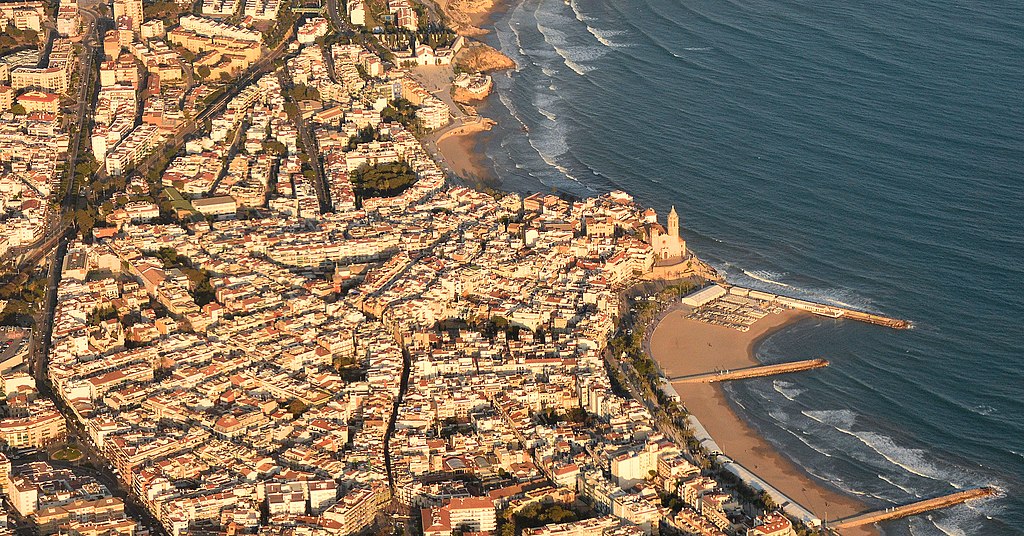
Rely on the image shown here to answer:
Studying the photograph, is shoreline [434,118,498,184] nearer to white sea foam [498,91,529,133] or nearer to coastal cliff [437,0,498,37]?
white sea foam [498,91,529,133]

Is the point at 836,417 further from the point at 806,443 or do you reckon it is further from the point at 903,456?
the point at 903,456

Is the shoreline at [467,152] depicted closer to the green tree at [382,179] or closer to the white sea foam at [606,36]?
the green tree at [382,179]

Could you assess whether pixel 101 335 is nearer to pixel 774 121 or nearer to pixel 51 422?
pixel 51 422

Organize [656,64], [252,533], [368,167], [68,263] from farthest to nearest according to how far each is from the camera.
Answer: [656,64] < [368,167] < [68,263] < [252,533]

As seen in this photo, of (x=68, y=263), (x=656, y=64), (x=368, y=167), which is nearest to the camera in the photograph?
(x=68, y=263)

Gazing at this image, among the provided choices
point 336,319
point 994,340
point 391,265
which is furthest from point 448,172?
point 994,340

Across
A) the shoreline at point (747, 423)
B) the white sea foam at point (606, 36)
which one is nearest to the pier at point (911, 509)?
the shoreline at point (747, 423)
